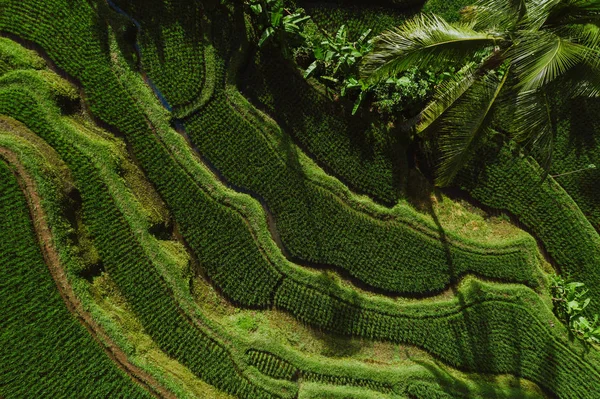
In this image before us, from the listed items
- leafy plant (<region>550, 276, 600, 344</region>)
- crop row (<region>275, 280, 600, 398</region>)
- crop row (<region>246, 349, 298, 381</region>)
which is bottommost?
crop row (<region>246, 349, 298, 381</region>)

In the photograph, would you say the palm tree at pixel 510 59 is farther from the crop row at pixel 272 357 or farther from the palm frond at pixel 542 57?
Result: the crop row at pixel 272 357

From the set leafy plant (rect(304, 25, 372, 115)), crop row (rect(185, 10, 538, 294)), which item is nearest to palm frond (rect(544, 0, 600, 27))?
leafy plant (rect(304, 25, 372, 115))

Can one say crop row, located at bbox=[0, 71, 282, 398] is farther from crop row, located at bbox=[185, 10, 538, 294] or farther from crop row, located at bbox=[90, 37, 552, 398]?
crop row, located at bbox=[185, 10, 538, 294]

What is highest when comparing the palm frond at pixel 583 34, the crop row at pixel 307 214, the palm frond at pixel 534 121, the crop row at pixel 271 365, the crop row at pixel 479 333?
the palm frond at pixel 583 34

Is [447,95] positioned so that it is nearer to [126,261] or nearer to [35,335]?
[126,261]

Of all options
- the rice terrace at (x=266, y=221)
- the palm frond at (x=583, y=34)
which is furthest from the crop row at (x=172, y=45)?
the palm frond at (x=583, y=34)

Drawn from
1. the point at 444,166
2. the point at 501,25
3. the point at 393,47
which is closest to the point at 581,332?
the point at 444,166

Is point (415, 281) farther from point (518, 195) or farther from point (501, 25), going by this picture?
point (501, 25)
